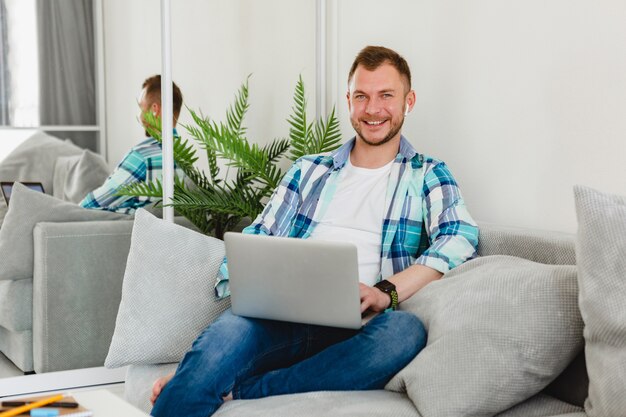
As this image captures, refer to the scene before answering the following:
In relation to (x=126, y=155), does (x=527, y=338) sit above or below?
below

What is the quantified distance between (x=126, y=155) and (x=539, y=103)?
171 cm

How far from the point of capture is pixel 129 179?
10.8 ft

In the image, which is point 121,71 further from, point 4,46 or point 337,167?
point 337,167

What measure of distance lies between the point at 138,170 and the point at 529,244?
1.76 m

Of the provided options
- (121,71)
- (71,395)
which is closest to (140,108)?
(121,71)

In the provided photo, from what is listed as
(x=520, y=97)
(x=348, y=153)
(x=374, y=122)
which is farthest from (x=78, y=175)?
(x=520, y=97)

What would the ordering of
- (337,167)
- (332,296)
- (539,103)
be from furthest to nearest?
(337,167) → (539,103) → (332,296)

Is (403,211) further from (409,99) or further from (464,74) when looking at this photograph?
(464,74)

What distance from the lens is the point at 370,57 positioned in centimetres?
247

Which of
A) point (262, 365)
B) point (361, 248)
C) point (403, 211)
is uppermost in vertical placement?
point (403, 211)

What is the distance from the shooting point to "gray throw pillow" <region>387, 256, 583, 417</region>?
5.18 ft

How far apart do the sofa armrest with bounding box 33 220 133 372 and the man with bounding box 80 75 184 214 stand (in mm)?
82

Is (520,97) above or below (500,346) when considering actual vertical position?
above

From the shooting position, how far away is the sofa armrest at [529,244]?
191cm
